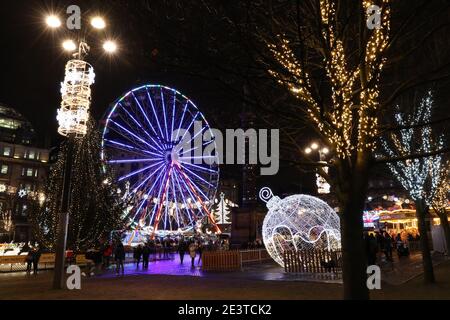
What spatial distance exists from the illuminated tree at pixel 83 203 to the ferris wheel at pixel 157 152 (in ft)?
3.81

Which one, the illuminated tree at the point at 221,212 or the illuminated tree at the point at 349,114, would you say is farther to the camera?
the illuminated tree at the point at 221,212

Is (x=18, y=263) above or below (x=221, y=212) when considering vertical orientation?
below

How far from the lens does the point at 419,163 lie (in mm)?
14594

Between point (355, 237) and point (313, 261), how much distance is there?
32.4 ft

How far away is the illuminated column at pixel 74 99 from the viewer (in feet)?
43.6

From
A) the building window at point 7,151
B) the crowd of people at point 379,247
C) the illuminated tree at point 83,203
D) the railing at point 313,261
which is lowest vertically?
the railing at point 313,261

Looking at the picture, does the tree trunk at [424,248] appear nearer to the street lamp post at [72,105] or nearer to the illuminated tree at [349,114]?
the illuminated tree at [349,114]

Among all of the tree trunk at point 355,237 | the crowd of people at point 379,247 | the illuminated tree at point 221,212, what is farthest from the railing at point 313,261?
the illuminated tree at point 221,212

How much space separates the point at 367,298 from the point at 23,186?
70.6 metres

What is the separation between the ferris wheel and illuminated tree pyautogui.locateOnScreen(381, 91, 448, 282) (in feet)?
49.8

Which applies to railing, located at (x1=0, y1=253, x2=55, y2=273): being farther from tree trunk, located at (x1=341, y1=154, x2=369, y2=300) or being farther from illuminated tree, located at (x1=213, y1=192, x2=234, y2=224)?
illuminated tree, located at (x1=213, y1=192, x2=234, y2=224)

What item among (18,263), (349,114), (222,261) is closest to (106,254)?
(222,261)

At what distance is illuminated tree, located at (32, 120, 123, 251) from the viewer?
25562mm

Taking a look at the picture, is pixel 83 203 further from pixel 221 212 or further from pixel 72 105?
pixel 221 212
